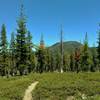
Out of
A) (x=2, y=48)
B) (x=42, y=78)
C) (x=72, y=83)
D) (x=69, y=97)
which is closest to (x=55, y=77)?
(x=42, y=78)

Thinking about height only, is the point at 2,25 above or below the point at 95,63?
above

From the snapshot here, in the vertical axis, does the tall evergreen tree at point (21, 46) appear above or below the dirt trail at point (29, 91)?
above

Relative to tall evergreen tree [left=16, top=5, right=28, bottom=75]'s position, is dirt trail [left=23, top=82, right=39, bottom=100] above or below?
below

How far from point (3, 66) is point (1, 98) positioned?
162 feet

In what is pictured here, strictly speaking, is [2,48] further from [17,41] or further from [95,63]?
[95,63]

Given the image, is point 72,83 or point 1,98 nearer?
point 1,98

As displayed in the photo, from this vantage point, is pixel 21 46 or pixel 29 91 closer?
pixel 29 91

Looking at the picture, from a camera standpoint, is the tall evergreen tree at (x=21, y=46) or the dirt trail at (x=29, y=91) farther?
the tall evergreen tree at (x=21, y=46)

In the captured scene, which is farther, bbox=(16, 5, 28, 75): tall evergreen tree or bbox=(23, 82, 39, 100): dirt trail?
bbox=(16, 5, 28, 75): tall evergreen tree

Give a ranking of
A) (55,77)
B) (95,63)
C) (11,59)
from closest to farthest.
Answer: (55,77) → (11,59) → (95,63)

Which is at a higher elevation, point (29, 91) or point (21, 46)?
point (21, 46)

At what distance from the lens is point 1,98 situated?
1294 inches

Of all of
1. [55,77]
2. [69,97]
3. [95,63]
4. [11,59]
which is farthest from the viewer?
[95,63]

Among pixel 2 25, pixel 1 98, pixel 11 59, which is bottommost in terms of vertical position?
pixel 1 98
